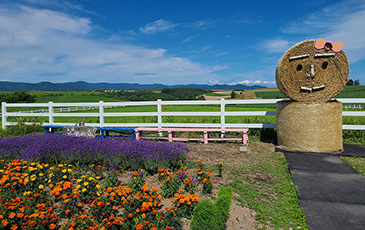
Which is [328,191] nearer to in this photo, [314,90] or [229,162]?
[229,162]

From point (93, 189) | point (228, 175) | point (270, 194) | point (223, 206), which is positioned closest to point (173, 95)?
point (228, 175)

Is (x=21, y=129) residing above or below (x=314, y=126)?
below

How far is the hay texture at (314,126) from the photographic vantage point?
662 cm

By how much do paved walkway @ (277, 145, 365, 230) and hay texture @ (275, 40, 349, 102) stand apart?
174cm

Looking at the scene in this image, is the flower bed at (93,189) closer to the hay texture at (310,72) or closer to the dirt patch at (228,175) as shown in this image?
the dirt patch at (228,175)

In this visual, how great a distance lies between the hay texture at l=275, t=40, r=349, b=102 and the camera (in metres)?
6.66

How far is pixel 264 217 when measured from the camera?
342cm

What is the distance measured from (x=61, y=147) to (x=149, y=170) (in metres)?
2.38

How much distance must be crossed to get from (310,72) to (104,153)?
582cm

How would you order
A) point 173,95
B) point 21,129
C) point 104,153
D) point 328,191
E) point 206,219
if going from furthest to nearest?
point 173,95
point 21,129
point 104,153
point 328,191
point 206,219

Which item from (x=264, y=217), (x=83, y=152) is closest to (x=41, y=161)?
(x=83, y=152)

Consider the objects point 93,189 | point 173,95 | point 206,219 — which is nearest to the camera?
point 206,219

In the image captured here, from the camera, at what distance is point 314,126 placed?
6.64m

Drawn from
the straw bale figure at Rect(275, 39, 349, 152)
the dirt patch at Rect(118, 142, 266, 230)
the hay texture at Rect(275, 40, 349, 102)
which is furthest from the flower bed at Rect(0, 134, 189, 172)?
the hay texture at Rect(275, 40, 349, 102)
